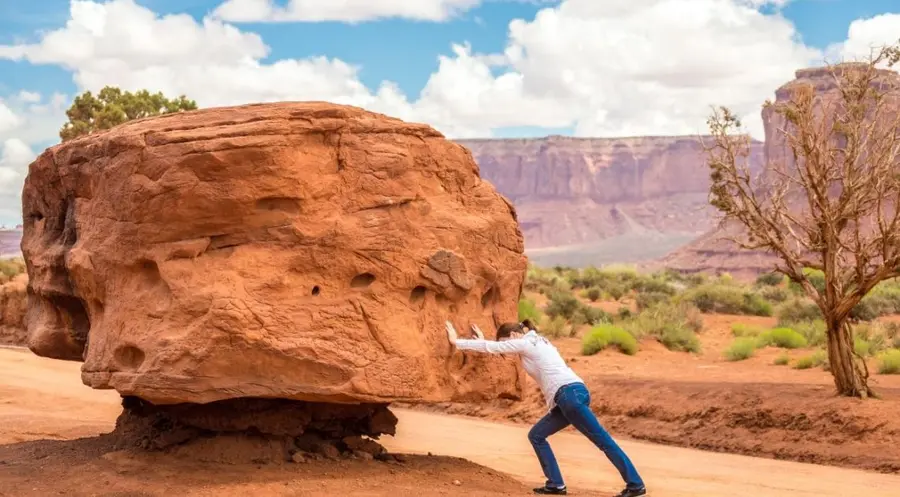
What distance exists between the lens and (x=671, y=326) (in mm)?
26078

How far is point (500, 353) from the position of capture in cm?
887

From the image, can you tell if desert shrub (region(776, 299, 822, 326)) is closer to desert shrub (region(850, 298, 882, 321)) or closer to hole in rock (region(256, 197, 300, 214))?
desert shrub (region(850, 298, 882, 321))

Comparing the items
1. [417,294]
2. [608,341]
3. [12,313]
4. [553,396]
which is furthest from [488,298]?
[12,313]

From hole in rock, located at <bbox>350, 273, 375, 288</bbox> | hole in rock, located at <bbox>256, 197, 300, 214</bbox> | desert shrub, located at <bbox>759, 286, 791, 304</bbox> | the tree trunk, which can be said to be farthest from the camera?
desert shrub, located at <bbox>759, 286, 791, 304</bbox>

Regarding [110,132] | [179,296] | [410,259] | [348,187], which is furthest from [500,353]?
[110,132]

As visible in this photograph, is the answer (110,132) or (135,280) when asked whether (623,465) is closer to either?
(135,280)

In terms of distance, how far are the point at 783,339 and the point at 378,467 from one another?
17.2 metres

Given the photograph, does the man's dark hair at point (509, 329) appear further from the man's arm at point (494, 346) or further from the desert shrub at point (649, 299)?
the desert shrub at point (649, 299)

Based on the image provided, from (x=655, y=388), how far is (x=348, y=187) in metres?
11.3

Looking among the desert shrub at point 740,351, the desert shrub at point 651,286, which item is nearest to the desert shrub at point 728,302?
the desert shrub at point 651,286

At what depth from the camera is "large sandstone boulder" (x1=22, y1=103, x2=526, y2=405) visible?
25.9 ft

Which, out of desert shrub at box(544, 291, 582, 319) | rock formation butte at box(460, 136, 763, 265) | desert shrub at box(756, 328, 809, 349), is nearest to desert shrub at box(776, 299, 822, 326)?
desert shrub at box(756, 328, 809, 349)

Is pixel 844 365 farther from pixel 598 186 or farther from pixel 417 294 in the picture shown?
pixel 598 186

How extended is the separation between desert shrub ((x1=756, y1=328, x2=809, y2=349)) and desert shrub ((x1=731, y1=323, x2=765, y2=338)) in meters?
2.65
